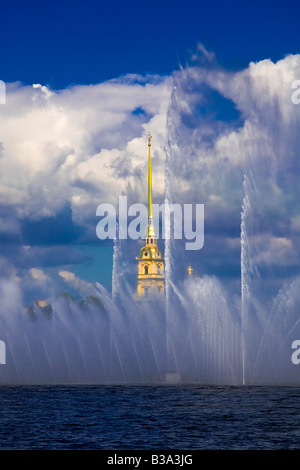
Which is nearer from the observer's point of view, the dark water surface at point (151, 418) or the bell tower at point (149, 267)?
the dark water surface at point (151, 418)

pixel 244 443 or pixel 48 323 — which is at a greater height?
pixel 48 323

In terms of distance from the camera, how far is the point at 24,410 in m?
48.4

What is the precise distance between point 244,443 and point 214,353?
33.7 metres

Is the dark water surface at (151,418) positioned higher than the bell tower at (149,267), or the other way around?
the bell tower at (149,267)

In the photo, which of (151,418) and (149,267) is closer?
(151,418)

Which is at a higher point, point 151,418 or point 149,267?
point 149,267

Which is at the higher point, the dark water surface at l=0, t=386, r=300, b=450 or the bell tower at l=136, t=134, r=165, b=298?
the bell tower at l=136, t=134, r=165, b=298

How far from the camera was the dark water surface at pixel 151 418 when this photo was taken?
35375mm

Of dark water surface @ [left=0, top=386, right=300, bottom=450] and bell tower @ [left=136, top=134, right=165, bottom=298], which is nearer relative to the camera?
dark water surface @ [left=0, top=386, right=300, bottom=450]

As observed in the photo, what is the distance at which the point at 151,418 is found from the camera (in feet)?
144

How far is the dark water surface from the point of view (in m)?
35.4
